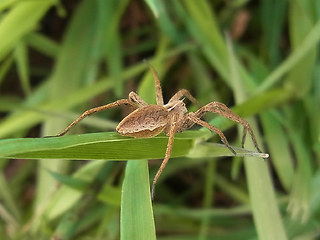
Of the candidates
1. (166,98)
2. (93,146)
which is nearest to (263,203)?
(93,146)

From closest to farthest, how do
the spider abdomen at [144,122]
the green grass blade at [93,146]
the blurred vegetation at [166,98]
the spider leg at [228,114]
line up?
1. the green grass blade at [93,146]
2. the spider abdomen at [144,122]
3. the spider leg at [228,114]
4. the blurred vegetation at [166,98]

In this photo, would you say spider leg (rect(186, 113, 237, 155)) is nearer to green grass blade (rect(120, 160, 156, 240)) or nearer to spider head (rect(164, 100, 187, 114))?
A: spider head (rect(164, 100, 187, 114))

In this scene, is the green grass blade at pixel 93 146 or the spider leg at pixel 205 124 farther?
the spider leg at pixel 205 124

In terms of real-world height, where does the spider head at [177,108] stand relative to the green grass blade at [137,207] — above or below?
above

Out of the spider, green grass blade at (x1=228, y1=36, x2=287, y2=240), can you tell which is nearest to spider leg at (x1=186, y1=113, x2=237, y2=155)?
the spider

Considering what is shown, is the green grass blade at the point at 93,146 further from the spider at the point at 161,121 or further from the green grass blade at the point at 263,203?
the green grass blade at the point at 263,203

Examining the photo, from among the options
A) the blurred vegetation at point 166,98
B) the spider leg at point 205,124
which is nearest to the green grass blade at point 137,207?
the blurred vegetation at point 166,98
